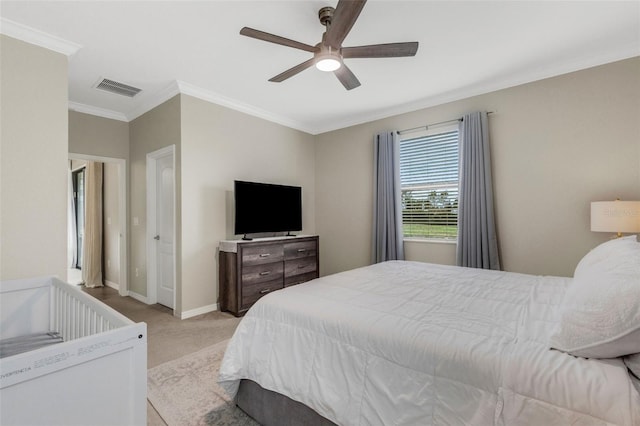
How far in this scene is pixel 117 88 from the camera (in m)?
3.36

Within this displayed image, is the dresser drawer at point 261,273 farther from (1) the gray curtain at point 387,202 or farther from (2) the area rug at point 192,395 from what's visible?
(1) the gray curtain at point 387,202

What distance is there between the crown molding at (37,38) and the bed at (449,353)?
281 centimetres

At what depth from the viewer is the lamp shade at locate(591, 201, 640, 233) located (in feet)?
7.56

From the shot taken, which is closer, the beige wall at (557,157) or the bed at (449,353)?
the bed at (449,353)

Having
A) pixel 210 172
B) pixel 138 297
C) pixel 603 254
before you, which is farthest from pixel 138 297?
pixel 603 254

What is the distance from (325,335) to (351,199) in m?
3.42

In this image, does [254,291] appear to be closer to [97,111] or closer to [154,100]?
[154,100]

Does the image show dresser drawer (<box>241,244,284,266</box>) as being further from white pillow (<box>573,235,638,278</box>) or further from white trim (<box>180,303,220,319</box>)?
white pillow (<box>573,235,638,278</box>)

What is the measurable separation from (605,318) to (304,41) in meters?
2.64

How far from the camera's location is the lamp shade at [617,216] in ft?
7.56

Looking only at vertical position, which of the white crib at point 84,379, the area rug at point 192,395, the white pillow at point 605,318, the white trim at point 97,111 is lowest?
the area rug at point 192,395

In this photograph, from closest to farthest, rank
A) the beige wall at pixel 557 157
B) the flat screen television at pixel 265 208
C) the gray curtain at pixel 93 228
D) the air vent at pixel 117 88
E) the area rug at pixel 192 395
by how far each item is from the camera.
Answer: the area rug at pixel 192 395 → the beige wall at pixel 557 157 → the air vent at pixel 117 88 → the flat screen television at pixel 265 208 → the gray curtain at pixel 93 228

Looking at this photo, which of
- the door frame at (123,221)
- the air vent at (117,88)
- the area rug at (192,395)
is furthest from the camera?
the door frame at (123,221)

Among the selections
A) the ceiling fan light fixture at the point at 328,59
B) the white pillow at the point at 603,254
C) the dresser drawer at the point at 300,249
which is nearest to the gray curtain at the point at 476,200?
the white pillow at the point at 603,254
